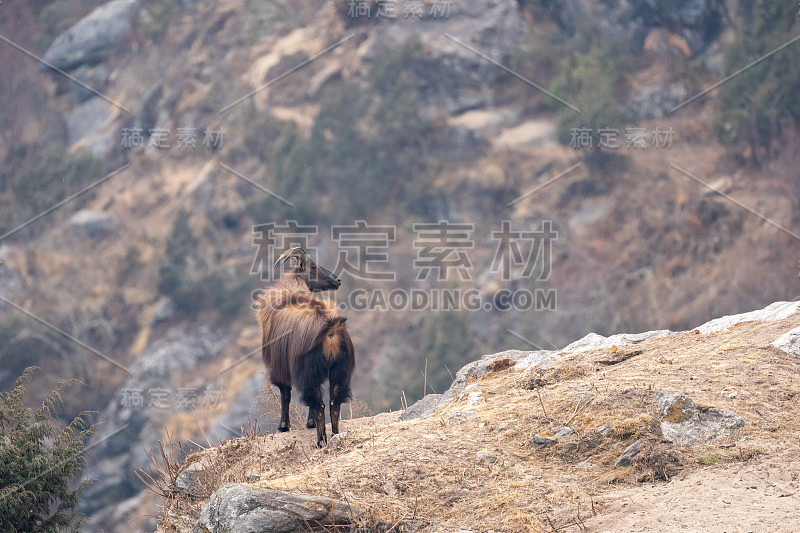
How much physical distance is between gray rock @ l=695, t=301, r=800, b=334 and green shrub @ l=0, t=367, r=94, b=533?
6.39m

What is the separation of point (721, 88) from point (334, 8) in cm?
1928

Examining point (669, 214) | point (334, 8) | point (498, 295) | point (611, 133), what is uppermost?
point (334, 8)

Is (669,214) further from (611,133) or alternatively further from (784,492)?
(784,492)

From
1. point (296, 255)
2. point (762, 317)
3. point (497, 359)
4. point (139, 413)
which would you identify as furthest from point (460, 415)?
point (139, 413)

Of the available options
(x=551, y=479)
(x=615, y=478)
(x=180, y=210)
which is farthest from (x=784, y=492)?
(x=180, y=210)

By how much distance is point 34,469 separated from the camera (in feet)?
24.0

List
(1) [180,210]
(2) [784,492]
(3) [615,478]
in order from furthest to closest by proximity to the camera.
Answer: (1) [180,210], (3) [615,478], (2) [784,492]

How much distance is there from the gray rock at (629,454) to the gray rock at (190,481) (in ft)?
11.8

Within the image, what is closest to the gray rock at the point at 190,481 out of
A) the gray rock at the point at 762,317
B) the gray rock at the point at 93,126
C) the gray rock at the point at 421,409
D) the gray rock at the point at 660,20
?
the gray rock at the point at 421,409

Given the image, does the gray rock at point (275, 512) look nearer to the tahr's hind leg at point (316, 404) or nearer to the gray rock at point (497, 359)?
the tahr's hind leg at point (316, 404)

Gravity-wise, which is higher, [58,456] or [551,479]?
[551,479]

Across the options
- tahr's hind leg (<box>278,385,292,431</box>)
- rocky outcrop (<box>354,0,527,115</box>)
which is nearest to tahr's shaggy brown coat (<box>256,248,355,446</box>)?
tahr's hind leg (<box>278,385,292,431</box>)

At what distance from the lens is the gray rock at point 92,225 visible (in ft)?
127

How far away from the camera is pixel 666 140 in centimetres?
3384
